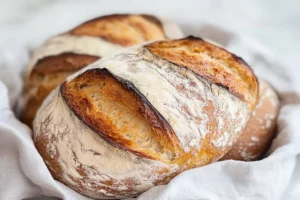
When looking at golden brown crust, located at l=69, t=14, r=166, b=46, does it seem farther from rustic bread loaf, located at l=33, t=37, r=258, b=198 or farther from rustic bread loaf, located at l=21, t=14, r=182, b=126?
rustic bread loaf, located at l=33, t=37, r=258, b=198

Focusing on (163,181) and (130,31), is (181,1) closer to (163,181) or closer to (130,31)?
(130,31)

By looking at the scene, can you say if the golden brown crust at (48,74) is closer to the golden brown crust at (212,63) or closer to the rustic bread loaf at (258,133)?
the golden brown crust at (212,63)

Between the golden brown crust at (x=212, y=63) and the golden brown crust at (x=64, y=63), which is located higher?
the golden brown crust at (x=212, y=63)

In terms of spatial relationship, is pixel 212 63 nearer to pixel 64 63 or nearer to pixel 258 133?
pixel 258 133

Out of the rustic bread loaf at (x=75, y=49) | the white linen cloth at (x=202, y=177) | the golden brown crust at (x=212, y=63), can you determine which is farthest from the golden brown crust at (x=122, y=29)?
the white linen cloth at (x=202, y=177)

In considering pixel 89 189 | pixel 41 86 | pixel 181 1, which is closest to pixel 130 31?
pixel 41 86

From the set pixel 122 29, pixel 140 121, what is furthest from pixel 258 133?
pixel 122 29

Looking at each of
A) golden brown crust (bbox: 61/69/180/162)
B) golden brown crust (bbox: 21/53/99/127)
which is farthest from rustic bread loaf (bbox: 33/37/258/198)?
golden brown crust (bbox: 21/53/99/127)
